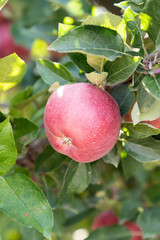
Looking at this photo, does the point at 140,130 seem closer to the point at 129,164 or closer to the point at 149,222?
the point at 129,164

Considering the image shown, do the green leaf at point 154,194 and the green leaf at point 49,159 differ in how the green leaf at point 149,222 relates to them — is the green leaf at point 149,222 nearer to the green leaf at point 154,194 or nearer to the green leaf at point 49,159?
the green leaf at point 154,194

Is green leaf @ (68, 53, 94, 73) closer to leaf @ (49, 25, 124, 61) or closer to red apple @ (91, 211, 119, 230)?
leaf @ (49, 25, 124, 61)

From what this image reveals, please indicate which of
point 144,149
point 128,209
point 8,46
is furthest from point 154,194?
point 8,46

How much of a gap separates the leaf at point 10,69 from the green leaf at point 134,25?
11.1 inches

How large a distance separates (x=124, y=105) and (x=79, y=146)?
0.55 ft

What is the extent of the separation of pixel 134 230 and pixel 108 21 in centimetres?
106

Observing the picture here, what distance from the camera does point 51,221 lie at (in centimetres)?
87

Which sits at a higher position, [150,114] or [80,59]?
[80,59]

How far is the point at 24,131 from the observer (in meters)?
1.06

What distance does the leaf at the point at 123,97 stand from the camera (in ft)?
3.15

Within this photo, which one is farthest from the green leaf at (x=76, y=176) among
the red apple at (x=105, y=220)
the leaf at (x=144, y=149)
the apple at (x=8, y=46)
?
the apple at (x=8, y=46)

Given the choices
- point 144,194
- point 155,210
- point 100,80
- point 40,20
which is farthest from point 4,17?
point 100,80

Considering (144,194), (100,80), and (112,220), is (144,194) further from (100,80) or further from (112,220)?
(100,80)

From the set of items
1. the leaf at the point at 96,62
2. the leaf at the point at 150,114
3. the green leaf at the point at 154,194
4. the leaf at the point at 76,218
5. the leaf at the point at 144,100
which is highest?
the leaf at the point at 96,62
